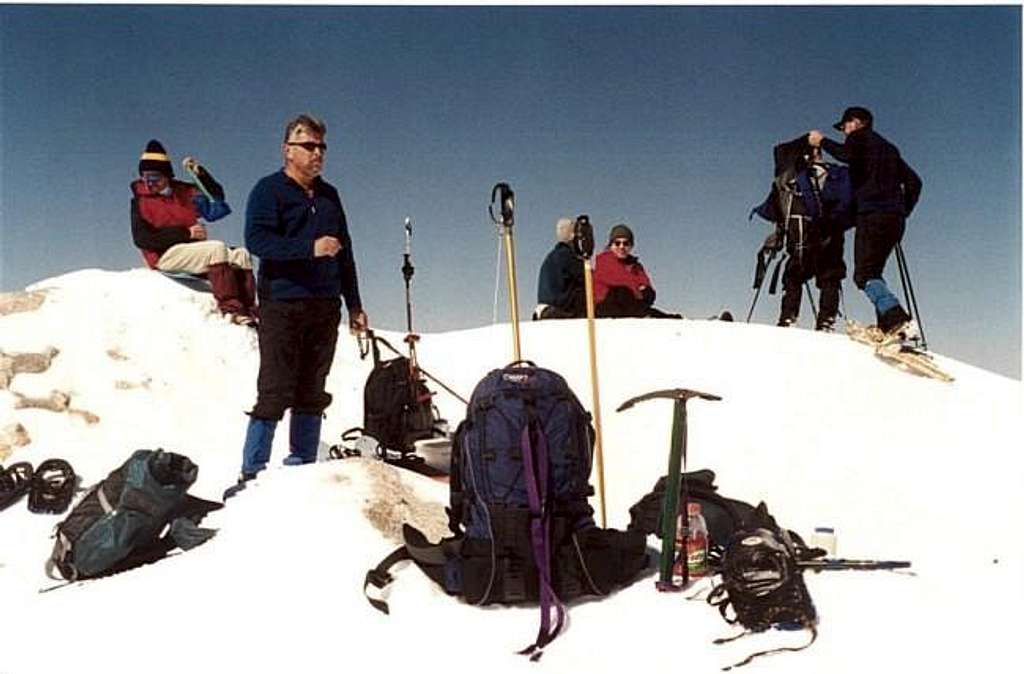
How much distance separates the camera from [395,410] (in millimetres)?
6660

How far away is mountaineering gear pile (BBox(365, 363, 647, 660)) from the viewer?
12.8ft

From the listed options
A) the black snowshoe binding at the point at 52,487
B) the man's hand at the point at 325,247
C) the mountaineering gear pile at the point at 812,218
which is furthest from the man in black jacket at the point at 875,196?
the black snowshoe binding at the point at 52,487

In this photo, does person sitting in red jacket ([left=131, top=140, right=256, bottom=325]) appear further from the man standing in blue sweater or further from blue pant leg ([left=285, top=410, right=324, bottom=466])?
the man standing in blue sweater

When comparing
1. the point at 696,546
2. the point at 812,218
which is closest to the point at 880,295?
the point at 812,218

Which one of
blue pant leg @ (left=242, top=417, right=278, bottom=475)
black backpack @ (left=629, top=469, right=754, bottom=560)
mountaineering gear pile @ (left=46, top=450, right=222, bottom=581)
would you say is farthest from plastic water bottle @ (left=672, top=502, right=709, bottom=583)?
blue pant leg @ (left=242, top=417, right=278, bottom=475)

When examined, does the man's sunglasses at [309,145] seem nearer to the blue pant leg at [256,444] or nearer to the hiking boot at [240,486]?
the blue pant leg at [256,444]

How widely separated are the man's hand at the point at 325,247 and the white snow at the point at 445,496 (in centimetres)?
128

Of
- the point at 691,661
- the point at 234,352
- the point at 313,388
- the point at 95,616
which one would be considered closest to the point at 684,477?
the point at 691,661

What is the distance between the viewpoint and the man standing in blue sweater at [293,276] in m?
5.37

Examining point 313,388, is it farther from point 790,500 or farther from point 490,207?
point 790,500

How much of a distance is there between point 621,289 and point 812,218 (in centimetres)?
261

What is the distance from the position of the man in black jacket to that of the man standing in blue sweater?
5420 millimetres

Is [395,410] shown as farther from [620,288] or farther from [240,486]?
[620,288]

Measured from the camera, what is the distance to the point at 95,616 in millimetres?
4004
